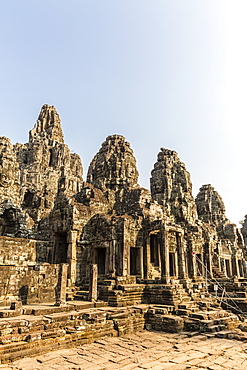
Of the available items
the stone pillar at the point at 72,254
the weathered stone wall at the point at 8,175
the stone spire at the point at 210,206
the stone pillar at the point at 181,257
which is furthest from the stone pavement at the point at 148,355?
the stone spire at the point at 210,206

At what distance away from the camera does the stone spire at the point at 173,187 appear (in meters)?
34.7

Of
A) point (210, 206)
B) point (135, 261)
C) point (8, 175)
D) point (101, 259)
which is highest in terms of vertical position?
point (210, 206)

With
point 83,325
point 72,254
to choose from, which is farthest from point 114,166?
point 83,325

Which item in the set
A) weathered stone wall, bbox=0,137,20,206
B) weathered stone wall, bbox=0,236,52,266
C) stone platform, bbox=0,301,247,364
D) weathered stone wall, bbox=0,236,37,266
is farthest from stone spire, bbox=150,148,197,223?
stone platform, bbox=0,301,247,364

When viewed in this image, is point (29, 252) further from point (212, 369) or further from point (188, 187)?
point (188, 187)

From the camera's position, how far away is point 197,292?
18516 millimetres

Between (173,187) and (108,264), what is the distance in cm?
2004

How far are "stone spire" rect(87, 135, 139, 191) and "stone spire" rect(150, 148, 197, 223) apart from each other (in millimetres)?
6331

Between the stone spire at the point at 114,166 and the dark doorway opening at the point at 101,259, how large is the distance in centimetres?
809

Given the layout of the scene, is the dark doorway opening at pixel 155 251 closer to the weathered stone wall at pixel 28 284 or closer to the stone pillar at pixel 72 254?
the stone pillar at pixel 72 254

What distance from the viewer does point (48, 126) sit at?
79.4m

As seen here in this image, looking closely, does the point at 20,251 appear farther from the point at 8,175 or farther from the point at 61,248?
the point at 8,175

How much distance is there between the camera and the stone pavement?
8008 millimetres

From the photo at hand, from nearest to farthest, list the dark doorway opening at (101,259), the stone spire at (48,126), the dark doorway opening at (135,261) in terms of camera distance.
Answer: the dark doorway opening at (135,261) → the dark doorway opening at (101,259) → the stone spire at (48,126)
